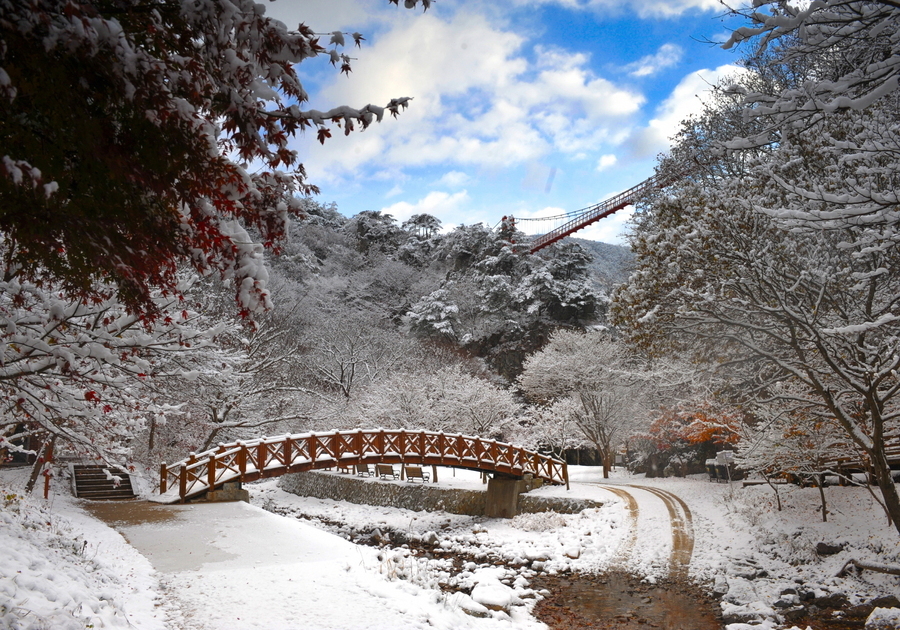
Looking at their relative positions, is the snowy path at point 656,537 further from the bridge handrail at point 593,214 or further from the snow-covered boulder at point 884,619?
the bridge handrail at point 593,214

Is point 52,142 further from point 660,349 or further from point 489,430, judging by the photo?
point 489,430

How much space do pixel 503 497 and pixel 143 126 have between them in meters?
16.0

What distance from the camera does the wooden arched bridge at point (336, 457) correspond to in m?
13.7

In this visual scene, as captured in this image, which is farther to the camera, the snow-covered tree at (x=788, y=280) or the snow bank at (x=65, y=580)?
the snow-covered tree at (x=788, y=280)

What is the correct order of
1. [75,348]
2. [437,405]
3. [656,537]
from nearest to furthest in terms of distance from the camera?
[75,348]
[656,537]
[437,405]

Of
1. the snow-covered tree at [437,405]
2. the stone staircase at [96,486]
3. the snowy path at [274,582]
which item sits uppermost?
the snow-covered tree at [437,405]

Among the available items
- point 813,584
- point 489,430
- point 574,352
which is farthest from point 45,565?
point 574,352

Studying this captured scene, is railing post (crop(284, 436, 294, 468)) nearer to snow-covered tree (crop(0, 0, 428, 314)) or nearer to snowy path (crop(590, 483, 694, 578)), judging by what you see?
snowy path (crop(590, 483, 694, 578))

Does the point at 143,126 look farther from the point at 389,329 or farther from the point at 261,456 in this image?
the point at 389,329

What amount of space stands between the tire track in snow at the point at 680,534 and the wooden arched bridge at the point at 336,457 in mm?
4082

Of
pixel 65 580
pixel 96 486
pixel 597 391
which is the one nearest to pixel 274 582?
Result: pixel 65 580

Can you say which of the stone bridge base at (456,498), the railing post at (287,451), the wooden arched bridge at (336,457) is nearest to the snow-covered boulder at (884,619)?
the stone bridge base at (456,498)

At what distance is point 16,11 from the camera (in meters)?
2.22

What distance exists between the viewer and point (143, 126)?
2648mm
